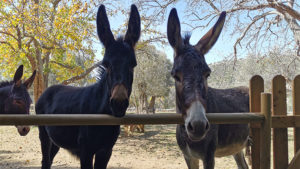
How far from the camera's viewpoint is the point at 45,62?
12203 mm

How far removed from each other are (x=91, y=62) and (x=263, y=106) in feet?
30.5

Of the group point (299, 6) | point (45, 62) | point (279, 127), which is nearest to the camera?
point (279, 127)

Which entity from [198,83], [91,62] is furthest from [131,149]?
[198,83]

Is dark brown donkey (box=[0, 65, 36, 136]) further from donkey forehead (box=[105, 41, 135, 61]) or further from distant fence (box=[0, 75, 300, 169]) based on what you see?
donkey forehead (box=[105, 41, 135, 61])

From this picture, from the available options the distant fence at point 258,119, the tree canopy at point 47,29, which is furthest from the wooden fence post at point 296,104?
the tree canopy at point 47,29

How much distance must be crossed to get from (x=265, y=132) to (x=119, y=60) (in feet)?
5.29

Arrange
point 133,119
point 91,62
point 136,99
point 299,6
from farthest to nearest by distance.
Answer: point 136,99
point 91,62
point 299,6
point 133,119

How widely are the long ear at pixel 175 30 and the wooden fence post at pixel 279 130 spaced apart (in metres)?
1.15

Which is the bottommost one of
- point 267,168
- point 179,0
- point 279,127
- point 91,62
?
point 267,168

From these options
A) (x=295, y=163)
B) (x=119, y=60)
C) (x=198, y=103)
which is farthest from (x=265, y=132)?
(x=119, y=60)

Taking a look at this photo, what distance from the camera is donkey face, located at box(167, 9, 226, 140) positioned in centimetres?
173

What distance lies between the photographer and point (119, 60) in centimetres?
204

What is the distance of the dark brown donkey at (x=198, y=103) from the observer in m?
1.79

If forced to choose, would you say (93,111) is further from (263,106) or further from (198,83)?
(263,106)
